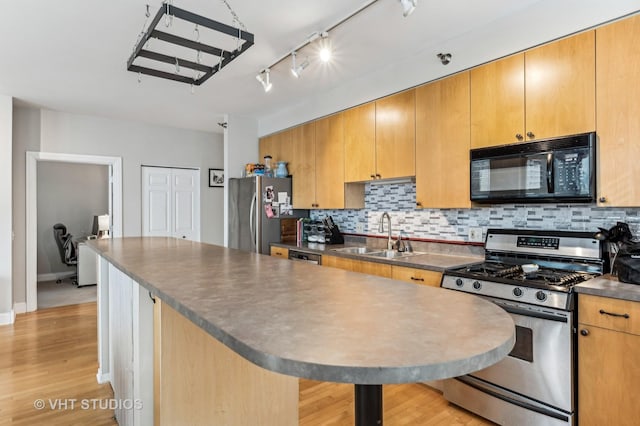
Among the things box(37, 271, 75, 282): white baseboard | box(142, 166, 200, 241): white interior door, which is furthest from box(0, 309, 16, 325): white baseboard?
box(37, 271, 75, 282): white baseboard

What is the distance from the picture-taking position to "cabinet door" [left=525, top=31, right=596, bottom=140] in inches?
80.4

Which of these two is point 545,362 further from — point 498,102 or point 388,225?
point 388,225

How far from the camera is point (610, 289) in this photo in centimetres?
175

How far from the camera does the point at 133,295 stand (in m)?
1.69

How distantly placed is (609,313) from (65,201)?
8.05 m

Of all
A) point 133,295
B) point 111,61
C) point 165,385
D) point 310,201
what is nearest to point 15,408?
point 133,295

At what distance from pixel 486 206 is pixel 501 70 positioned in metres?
0.93

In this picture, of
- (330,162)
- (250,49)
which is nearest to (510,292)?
(330,162)

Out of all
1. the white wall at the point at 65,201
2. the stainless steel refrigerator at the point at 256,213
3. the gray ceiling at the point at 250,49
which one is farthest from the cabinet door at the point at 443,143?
the white wall at the point at 65,201

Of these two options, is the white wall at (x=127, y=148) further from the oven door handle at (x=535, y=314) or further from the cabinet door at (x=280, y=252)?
the oven door handle at (x=535, y=314)

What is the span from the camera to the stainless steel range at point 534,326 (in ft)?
6.12

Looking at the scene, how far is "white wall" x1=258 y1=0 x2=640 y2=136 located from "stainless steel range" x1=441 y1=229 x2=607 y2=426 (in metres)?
1.24

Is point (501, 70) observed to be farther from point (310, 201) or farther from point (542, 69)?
point (310, 201)

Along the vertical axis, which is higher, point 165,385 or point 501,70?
point 501,70
